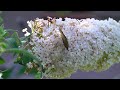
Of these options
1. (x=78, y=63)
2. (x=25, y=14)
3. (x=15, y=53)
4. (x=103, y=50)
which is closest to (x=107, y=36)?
(x=103, y=50)

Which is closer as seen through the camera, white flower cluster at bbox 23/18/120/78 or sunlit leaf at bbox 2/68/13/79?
sunlit leaf at bbox 2/68/13/79

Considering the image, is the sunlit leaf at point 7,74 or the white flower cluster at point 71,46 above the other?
the white flower cluster at point 71,46

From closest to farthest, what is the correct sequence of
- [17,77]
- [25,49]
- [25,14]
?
[17,77] → [25,49] → [25,14]

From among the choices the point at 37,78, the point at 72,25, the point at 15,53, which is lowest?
the point at 37,78

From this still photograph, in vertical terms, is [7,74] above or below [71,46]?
below

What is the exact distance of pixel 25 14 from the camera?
9914 mm

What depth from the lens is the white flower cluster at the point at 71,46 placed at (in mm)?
2072

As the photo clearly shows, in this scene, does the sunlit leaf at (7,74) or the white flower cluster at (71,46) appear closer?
the sunlit leaf at (7,74)

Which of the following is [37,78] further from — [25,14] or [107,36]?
[25,14]

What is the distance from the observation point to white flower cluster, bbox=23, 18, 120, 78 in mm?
2072

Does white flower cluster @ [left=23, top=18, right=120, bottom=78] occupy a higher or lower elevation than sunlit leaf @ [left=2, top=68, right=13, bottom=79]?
higher

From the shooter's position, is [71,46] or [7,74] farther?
[71,46]

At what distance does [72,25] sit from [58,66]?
0.25 metres

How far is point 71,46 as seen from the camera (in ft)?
6.86
